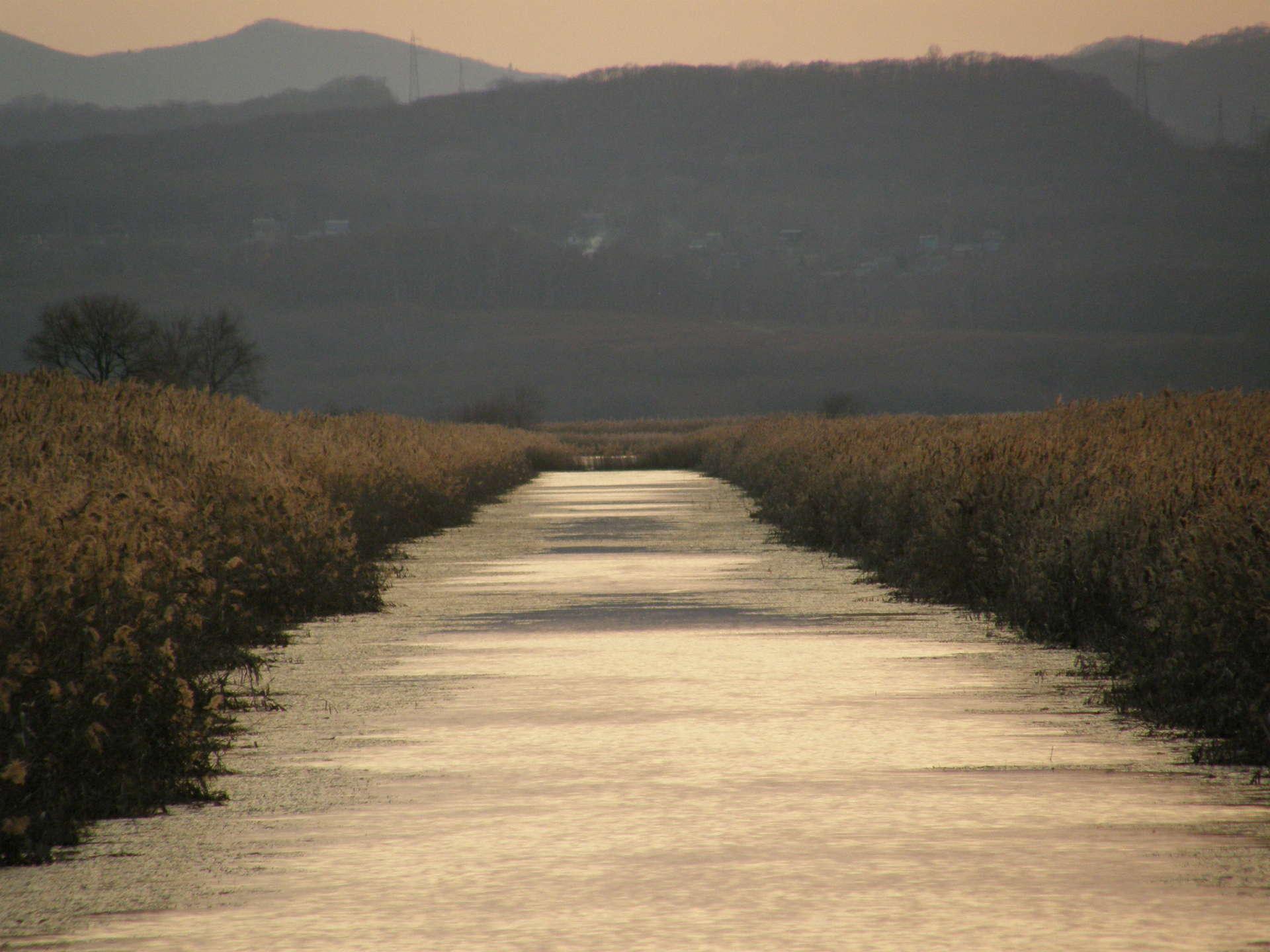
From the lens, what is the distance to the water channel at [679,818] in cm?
666

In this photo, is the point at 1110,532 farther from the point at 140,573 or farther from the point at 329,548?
the point at 140,573

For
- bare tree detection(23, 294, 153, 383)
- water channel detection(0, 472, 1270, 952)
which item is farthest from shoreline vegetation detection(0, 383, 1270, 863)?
bare tree detection(23, 294, 153, 383)

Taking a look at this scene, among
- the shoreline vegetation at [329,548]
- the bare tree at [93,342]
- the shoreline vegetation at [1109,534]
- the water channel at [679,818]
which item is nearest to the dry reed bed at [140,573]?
the shoreline vegetation at [329,548]

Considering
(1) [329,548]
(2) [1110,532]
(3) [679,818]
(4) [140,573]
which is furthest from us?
(1) [329,548]

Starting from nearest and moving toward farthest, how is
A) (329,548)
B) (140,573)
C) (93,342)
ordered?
(140,573)
(329,548)
(93,342)

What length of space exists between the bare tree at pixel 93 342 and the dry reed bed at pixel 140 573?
Result: 78577mm

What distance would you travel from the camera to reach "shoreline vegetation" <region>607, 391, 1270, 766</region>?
10.7 metres

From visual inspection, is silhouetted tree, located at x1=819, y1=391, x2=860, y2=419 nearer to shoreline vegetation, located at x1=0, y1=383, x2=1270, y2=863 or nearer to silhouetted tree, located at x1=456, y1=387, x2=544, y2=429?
silhouetted tree, located at x1=456, y1=387, x2=544, y2=429

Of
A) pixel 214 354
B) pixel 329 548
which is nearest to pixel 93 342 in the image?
pixel 214 354

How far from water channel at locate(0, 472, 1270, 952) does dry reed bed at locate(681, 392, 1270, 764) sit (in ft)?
1.61

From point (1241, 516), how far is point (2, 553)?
7.06m

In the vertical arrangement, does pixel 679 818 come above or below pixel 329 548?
below

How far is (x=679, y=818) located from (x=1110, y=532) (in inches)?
299

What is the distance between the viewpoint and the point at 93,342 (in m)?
106
